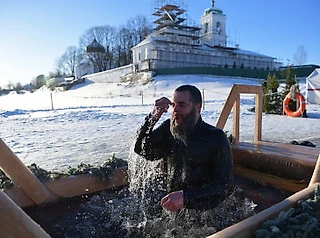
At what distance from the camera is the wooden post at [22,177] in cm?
214

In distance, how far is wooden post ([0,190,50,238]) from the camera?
94 cm

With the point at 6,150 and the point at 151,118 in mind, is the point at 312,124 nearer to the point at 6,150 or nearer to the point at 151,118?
the point at 151,118

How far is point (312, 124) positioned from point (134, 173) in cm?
768

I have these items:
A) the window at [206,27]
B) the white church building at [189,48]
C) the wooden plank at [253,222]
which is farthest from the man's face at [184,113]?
the window at [206,27]

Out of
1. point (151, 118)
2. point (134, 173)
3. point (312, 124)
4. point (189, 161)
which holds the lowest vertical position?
point (312, 124)

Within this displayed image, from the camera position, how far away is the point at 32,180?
2.34m

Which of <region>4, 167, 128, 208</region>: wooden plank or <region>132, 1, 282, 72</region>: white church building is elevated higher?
<region>132, 1, 282, 72</region>: white church building

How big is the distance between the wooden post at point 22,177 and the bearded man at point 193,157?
1.01 metres

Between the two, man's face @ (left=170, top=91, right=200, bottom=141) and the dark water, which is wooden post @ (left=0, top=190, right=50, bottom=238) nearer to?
man's face @ (left=170, top=91, right=200, bottom=141)

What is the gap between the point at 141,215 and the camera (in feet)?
8.09

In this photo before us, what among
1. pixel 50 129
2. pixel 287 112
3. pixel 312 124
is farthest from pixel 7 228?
pixel 287 112

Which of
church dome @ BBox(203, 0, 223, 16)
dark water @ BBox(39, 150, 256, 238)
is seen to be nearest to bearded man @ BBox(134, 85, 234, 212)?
dark water @ BBox(39, 150, 256, 238)

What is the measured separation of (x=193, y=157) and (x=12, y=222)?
1.21m

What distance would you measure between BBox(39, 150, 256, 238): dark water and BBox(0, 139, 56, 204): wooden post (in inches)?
10.2
